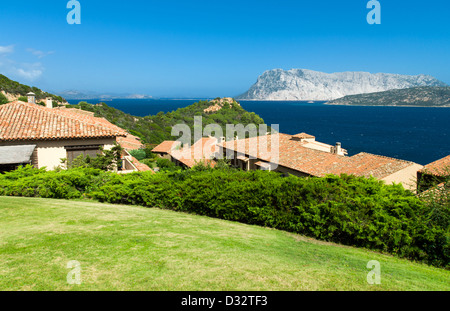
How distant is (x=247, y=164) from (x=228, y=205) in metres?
19.6

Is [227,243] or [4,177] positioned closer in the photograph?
[227,243]

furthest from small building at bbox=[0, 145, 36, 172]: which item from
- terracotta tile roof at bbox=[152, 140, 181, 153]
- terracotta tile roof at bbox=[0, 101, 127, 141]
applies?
terracotta tile roof at bbox=[152, 140, 181, 153]

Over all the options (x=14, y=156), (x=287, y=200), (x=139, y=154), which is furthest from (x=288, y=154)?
(x=139, y=154)

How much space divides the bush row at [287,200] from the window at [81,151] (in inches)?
164

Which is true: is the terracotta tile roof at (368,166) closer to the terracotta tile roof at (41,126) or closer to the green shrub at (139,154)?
the terracotta tile roof at (41,126)

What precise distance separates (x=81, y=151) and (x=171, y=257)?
565 inches

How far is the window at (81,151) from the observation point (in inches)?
725

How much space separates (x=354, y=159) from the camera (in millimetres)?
26109

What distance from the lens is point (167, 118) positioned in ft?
324

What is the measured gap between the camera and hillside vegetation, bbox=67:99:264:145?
70.3 m

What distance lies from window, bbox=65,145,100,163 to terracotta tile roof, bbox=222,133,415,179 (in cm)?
1426

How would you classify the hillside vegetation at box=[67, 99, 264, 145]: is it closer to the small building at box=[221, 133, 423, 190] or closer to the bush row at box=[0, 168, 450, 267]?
the small building at box=[221, 133, 423, 190]

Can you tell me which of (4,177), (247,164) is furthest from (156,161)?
(4,177)

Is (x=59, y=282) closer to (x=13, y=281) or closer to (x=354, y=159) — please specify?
(x=13, y=281)
